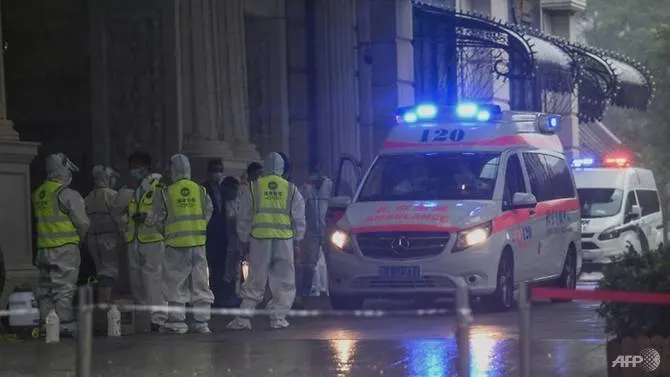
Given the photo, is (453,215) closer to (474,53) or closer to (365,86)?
(365,86)

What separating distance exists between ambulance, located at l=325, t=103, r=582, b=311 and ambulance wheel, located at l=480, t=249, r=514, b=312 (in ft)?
0.05

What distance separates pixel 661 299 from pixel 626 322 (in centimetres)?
66

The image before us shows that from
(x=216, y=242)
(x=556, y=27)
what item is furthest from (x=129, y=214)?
(x=556, y=27)

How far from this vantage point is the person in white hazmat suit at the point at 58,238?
16.7 m

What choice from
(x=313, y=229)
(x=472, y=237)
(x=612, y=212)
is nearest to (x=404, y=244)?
(x=472, y=237)

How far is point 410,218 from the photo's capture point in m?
18.6

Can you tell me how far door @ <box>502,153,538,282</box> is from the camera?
19.2 metres

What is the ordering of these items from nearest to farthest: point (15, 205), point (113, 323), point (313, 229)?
point (113, 323)
point (15, 205)
point (313, 229)

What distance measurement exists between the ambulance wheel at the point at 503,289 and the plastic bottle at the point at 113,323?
422 cm

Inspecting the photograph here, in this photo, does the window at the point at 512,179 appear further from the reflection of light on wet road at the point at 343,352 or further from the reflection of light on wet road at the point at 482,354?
the reflection of light on wet road at the point at 343,352

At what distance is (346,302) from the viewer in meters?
19.1

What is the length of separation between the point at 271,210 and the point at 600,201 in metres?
12.4

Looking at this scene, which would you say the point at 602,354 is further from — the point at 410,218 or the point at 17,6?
the point at 17,6

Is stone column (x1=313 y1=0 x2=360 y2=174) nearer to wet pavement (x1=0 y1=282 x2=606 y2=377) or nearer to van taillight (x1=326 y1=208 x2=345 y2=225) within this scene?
van taillight (x1=326 y1=208 x2=345 y2=225)
